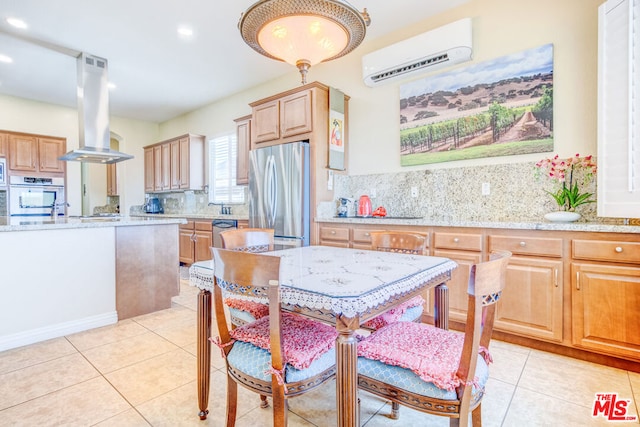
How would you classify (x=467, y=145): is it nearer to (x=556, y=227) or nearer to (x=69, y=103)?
(x=556, y=227)

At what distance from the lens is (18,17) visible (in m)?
3.21

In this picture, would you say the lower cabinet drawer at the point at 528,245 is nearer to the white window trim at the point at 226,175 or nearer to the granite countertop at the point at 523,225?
the granite countertop at the point at 523,225

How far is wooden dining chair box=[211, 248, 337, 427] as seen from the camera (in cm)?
109

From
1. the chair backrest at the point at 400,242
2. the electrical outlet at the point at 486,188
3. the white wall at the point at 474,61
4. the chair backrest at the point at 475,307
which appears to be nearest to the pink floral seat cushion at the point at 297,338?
the chair backrest at the point at 475,307

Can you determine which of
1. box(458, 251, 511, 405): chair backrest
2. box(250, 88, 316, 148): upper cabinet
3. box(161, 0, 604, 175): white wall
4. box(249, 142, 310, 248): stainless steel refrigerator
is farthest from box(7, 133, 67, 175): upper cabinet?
box(458, 251, 511, 405): chair backrest

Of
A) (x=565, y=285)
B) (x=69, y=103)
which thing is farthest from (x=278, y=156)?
(x=69, y=103)

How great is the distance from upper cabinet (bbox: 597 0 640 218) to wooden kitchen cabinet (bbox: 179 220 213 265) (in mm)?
4505

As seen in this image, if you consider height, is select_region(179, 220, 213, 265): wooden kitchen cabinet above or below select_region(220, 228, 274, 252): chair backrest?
below

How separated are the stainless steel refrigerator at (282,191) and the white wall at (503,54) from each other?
72cm

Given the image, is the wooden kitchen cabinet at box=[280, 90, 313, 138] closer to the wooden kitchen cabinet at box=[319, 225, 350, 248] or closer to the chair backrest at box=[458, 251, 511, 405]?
the wooden kitchen cabinet at box=[319, 225, 350, 248]

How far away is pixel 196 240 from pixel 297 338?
4300 millimetres

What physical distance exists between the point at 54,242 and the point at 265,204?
6.45 ft

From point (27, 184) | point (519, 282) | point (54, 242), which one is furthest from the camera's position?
point (27, 184)

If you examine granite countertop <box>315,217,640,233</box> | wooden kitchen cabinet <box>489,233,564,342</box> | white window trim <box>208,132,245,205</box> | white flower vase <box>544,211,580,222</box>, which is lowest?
wooden kitchen cabinet <box>489,233,564,342</box>
